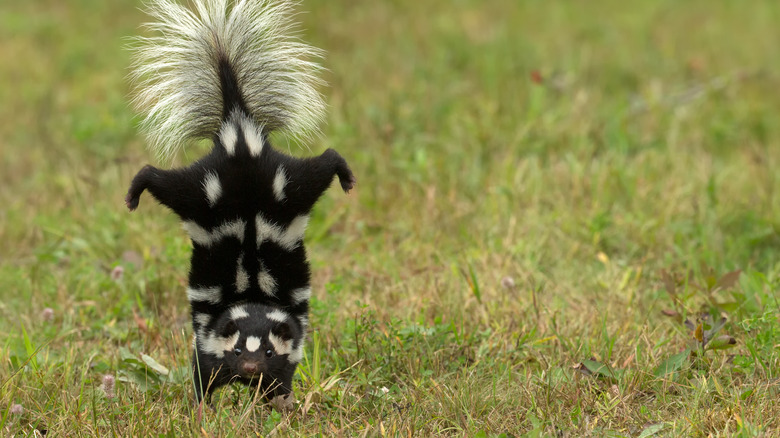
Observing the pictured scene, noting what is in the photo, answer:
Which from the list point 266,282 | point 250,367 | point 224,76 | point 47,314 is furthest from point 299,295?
point 47,314

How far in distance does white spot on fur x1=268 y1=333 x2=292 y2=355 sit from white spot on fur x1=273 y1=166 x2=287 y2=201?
1.94 feet

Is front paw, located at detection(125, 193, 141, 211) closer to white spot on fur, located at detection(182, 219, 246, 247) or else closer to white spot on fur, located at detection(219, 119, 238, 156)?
white spot on fur, located at detection(182, 219, 246, 247)

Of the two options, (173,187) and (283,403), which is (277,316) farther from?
(173,187)

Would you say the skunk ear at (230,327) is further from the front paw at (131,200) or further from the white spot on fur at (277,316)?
the front paw at (131,200)

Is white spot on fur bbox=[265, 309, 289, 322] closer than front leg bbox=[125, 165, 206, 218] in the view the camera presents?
No

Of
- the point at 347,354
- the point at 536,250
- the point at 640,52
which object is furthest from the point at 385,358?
the point at 640,52

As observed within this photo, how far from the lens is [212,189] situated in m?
3.93

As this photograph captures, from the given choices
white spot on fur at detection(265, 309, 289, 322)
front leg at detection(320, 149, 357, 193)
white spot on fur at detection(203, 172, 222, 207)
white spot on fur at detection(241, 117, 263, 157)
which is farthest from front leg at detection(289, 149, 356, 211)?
white spot on fur at detection(265, 309, 289, 322)

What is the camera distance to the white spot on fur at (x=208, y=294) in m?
4.16

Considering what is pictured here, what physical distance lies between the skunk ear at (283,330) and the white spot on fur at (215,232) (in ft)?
1.32

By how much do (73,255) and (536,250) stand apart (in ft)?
9.86

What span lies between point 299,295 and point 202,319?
17.6 inches

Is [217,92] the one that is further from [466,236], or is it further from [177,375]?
[466,236]

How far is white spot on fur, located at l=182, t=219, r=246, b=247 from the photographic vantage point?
13.1ft
